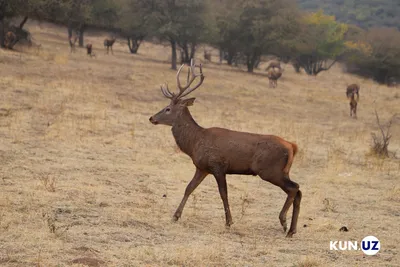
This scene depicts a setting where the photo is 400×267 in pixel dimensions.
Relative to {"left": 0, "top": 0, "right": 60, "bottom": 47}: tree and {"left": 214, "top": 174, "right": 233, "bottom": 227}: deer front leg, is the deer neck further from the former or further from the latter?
{"left": 0, "top": 0, "right": 60, "bottom": 47}: tree

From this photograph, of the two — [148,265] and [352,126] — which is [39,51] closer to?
[352,126]

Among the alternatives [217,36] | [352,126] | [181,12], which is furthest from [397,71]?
[352,126]

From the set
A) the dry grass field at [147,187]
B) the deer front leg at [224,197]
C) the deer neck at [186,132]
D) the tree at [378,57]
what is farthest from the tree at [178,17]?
the deer front leg at [224,197]

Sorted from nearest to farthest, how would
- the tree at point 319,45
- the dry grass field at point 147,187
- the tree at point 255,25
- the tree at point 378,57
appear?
the dry grass field at point 147,187 → the tree at point 255,25 → the tree at point 378,57 → the tree at point 319,45

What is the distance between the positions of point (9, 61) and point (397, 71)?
3361 centimetres

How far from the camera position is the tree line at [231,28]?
31.7 m

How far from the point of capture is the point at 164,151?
13.4 metres

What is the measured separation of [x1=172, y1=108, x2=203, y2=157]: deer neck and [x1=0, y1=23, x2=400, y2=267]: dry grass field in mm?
933

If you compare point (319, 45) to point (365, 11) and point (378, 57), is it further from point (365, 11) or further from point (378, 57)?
point (365, 11)

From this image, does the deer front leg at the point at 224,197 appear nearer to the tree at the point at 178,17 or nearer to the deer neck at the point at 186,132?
the deer neck at the point at 186,132

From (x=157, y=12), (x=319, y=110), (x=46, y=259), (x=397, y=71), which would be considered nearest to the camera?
(x=46, y=259)

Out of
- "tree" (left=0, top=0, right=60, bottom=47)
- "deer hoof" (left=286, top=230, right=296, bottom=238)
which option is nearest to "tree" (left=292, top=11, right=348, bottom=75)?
"tree" (left=0, top=0, right=60, bottom=47)

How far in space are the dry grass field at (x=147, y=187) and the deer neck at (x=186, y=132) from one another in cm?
93

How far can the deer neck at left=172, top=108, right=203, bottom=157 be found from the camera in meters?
8.38
